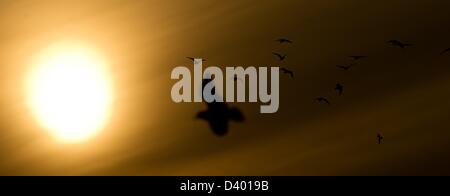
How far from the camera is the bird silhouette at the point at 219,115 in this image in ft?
37.8

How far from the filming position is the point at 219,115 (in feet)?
38.1

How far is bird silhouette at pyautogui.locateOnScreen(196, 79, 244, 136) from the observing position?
1151 centimetres
